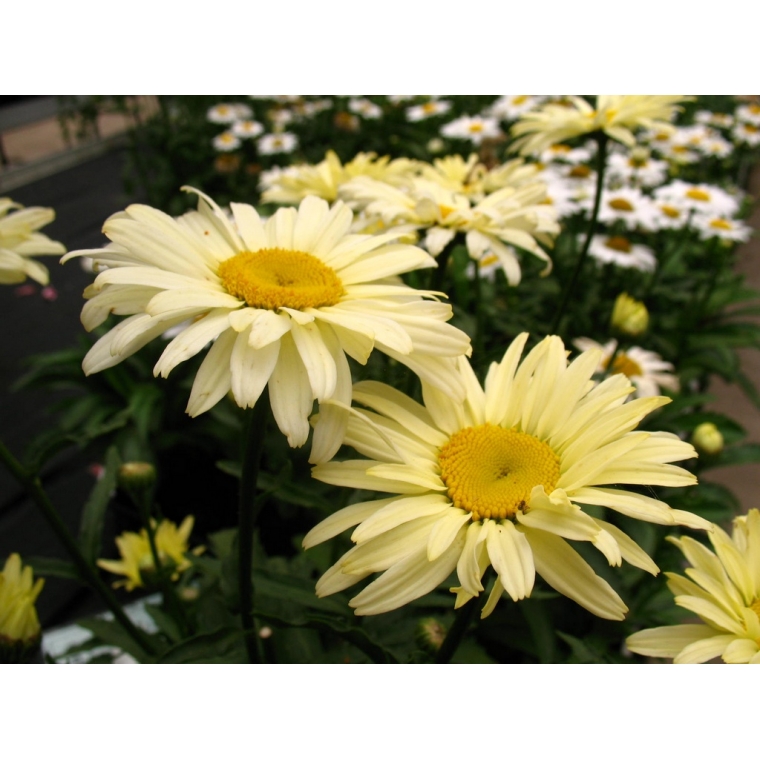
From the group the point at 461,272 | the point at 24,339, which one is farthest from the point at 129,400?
the point at 461,272

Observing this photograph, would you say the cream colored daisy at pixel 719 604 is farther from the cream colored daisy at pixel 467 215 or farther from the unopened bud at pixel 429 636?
the cream colored daisy at pixel 467 215

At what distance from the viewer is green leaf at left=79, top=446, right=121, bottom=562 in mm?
876

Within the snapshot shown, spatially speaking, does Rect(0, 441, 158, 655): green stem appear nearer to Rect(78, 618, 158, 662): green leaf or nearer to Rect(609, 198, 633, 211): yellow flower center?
Rect(78, 618, 158, 662): green leaf

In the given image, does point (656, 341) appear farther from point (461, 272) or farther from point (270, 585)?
point (270, 585)

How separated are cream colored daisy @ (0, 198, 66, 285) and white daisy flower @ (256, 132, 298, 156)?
2.44m

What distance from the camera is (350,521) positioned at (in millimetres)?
555

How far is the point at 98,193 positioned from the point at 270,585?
2.90m

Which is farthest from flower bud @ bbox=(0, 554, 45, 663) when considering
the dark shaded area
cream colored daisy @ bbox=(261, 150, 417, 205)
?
the dark shaded area

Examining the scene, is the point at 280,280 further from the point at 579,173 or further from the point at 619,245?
the point at 579,173

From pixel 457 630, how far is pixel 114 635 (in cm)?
53

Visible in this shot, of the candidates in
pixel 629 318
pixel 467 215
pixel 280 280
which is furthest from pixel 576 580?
pixel 629 318

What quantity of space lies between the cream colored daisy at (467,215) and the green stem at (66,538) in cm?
51

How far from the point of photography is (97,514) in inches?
36.0
